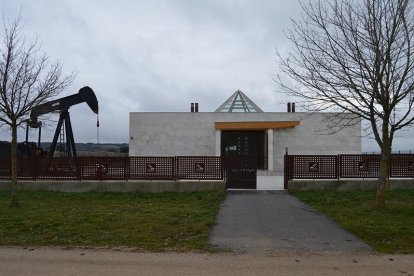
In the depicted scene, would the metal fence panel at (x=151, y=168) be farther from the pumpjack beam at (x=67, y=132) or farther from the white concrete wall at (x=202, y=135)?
the white concrete wall at (x=202, y=135)

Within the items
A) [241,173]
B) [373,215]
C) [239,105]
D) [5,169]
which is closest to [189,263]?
[373,215]

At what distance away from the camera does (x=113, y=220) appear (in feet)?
32.7

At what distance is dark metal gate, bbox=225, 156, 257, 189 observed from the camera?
53.6 feet

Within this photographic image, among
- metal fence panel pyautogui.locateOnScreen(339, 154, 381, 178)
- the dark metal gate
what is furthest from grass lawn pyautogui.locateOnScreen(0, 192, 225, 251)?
metal fence panel pyautogui.locateOnScreen(339, 154, 381, 178)

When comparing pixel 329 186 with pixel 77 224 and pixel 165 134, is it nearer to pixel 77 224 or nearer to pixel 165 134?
pixel 77 224

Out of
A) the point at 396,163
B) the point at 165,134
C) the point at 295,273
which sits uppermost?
the point at 165,134

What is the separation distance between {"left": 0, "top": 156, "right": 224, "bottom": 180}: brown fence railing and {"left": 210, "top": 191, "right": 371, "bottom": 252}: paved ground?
128 inches

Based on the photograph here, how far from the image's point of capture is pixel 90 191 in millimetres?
16094

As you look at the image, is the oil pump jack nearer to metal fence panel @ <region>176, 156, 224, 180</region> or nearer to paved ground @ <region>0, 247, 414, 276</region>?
metal fence panel @ <region>176, 156, 224, 180</region>

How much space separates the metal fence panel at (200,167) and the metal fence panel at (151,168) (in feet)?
1.12

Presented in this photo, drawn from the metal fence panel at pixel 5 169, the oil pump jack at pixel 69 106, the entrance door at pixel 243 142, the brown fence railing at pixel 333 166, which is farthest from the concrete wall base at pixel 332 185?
the entrance door at pixel 243 142

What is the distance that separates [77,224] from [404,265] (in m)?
6.39

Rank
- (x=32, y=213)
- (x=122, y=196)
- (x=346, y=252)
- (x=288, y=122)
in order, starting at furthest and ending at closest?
(x=288, y=122)
(x=122, y=196)
(x=32, y=213)
(x=346, y=252)

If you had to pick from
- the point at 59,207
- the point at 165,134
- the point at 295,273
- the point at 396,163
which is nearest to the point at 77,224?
the point at 59,207
